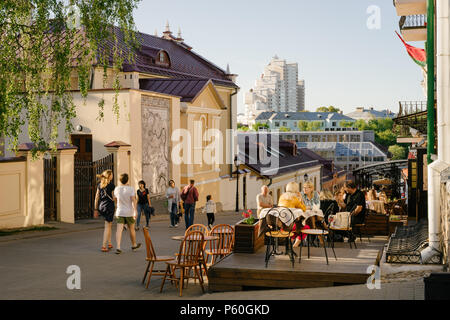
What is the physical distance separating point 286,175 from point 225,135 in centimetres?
1232

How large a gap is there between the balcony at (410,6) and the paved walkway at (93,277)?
9.38m

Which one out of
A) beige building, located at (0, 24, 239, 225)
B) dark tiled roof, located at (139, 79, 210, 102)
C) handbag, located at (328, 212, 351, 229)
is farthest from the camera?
dark tiled roof, located at (139, 79, 210, 102)

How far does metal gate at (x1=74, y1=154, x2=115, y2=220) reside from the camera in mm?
20906

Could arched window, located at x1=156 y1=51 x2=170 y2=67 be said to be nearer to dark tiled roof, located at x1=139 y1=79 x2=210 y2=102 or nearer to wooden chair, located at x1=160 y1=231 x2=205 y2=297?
dark tiled roof, located at x1=139 y1=79 x2=210 y2=102

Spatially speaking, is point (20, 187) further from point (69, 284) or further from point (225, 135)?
point (225, 135)

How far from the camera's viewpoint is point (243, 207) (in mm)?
41062

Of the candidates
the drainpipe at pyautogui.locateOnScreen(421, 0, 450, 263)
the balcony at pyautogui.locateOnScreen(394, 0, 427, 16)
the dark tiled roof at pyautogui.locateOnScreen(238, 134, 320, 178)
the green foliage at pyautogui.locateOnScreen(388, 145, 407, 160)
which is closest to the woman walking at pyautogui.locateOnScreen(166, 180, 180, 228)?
the balcony at pyautogui.locateOnScreen(394, 0, 427, 16)

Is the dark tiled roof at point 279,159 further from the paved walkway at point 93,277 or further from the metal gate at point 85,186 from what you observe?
the paved walkway at point 93,277

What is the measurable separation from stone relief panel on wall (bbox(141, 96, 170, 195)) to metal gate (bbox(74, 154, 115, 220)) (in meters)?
4.10

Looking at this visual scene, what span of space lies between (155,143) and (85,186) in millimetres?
5813

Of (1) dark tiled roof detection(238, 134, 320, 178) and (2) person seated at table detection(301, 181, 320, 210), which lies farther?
(1) dark tiled roof detection(238, 134, 320, 178)

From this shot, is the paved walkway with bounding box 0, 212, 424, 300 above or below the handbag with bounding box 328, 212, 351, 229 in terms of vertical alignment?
below

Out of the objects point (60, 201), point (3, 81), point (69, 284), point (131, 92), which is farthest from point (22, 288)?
point (131, 92)

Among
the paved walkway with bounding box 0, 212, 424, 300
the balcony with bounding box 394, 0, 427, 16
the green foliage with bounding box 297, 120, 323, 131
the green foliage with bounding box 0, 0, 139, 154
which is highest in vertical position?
the green foliage with bounding box 297, 120, 323, 131
